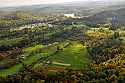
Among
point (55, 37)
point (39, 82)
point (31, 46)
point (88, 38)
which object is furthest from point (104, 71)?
point (55, 37)

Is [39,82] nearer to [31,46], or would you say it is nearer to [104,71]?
[104,71]

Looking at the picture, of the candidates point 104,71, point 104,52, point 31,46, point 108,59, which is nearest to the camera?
point 104,71

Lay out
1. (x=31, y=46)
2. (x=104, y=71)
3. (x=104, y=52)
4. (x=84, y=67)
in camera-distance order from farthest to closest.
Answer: (x=31, y=46) → (x=104, y=52) → (x=84, y=67) → (x=104, y=71)

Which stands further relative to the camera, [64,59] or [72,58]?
[72,58]

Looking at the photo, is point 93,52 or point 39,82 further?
point 93,52

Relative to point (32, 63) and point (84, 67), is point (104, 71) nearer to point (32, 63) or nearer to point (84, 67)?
point (84, 67)

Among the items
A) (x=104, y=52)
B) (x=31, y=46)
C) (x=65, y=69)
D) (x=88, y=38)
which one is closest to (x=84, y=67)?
(x=65, y=69)

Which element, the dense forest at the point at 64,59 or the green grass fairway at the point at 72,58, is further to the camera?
the green grass fairway at the point at 72,58

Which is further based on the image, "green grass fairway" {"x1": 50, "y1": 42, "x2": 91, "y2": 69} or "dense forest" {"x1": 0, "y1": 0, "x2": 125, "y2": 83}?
"green grass fairway" {"x1": 50, "y1": 42, "x2": 91, "y2": 69}

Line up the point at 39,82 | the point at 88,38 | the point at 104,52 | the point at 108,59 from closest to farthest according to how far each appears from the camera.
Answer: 1. the point at 39,82
2. the point at 108,59
3. the point at 104,52
4. the point at 88,38
